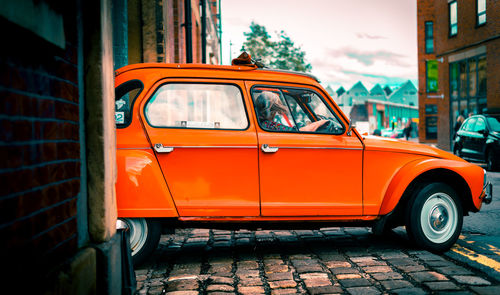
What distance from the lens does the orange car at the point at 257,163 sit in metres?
4.20

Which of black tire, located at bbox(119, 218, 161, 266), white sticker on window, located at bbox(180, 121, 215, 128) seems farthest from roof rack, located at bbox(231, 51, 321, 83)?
black tire, located at bbox(119, 218, 161, 266)

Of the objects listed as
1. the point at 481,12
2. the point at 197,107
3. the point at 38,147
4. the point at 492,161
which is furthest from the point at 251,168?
the point at 481,12

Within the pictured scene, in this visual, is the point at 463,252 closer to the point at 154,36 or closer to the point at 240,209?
the point at 240,209

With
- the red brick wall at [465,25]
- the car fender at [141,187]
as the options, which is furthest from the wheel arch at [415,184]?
the red brick wall at [465,25]

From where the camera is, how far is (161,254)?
191 inches

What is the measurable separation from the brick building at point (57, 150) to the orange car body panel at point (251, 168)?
115 centimetres

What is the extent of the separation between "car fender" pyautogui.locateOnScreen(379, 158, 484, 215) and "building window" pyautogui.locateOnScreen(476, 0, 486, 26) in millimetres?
22480

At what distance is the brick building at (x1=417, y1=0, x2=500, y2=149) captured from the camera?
2348 cm

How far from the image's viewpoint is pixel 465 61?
2652 cm

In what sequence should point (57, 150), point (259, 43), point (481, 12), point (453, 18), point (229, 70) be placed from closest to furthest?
1. point (57, 150)
2. point (229, 70)
3. point (481, 12)
4. point (453, 18)
5. point (259, 43)

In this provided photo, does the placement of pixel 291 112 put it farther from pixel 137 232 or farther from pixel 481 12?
pixel 481 12

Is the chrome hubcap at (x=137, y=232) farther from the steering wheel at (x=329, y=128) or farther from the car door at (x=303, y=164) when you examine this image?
the steering wheel at (x=329, y=128)

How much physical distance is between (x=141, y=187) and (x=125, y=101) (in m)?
0.90

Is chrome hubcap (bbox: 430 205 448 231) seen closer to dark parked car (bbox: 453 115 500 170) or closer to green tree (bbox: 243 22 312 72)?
dark parked car (bbox: 453 115 500 170)
